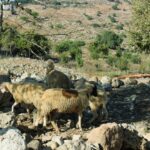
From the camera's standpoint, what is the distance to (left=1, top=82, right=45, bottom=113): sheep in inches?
535

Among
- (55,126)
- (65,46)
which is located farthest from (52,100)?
(65,46)

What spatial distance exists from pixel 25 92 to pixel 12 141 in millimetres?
3598

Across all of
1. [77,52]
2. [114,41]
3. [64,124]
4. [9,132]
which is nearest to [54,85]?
[64,124]

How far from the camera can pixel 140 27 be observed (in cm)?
2675

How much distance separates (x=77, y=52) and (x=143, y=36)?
34654mm

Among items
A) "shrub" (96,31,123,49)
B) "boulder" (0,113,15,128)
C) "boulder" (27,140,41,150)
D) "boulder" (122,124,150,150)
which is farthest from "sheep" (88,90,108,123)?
"shrub" (96,31,123,49)

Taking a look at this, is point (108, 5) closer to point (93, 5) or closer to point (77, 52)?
point (93, 5)

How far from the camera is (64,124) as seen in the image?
45.8ft

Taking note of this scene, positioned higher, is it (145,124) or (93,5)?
(145,124)

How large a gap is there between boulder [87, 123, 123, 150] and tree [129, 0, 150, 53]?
1388cm

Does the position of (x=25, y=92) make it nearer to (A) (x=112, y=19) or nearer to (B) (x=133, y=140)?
(B) (x=133, y=140)

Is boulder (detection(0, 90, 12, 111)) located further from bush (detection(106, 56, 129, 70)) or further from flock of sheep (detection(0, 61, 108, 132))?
bush (detection(106, 56, 129, 70))

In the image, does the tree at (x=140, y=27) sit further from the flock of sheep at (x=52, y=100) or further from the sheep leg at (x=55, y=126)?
the sheep leg at (x=55, y=126)

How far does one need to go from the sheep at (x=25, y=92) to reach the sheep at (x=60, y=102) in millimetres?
400
